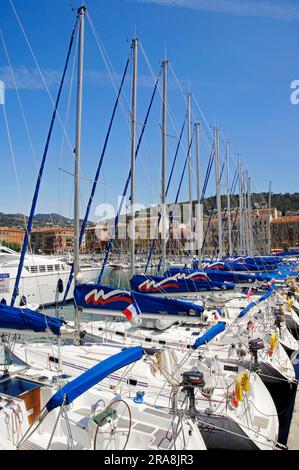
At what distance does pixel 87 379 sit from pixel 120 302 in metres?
4.79

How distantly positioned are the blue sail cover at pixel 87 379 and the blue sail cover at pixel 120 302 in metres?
3.67

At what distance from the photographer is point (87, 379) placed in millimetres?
4746

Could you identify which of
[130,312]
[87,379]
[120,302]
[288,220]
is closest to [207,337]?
[130,312]

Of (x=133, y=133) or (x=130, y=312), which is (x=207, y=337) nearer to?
(x=130, y=312)

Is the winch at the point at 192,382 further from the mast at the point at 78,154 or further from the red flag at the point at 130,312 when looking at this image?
the mast at the point at 78,154

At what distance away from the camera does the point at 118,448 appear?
190 inches

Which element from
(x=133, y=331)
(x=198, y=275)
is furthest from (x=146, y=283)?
(x=198, y=275)

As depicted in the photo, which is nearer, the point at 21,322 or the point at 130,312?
the point at 21,322

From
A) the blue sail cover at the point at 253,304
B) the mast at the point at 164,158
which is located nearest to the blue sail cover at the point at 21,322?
the blue sail cover at the point at 253,304

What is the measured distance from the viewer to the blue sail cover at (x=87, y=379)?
4371mm

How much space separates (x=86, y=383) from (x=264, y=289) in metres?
17.4

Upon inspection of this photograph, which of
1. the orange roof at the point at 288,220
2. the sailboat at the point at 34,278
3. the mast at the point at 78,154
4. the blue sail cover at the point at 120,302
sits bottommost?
the sailboat at the point at 34,278
